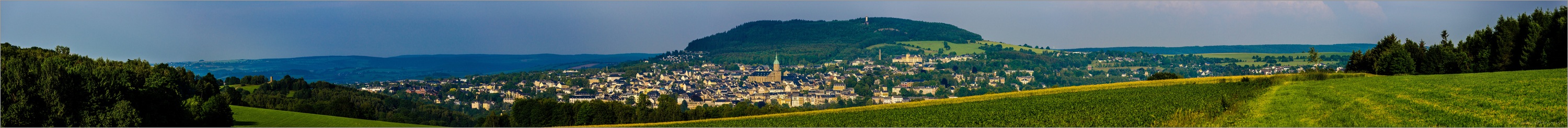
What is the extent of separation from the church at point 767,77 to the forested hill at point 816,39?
23.9 metres

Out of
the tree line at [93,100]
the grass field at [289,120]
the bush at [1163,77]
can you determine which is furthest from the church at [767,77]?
the tree line at [93,100]

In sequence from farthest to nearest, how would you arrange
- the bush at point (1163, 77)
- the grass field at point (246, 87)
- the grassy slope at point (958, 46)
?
the grassy slope at point (958, 46) < the grass field at point (246, 87) < the bush at point (1163, 77)

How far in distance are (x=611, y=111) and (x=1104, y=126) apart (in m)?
17.8

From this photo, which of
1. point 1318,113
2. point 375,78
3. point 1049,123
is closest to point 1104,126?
point 1049,123

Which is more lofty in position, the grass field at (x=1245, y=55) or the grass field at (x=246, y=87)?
the grass field at (x=1245, y=55)

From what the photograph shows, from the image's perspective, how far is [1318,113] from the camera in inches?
619

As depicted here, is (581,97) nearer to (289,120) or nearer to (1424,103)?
(289,120)

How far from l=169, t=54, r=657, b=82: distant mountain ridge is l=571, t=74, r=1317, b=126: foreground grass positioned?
7290 cm

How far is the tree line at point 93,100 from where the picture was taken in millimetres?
20812

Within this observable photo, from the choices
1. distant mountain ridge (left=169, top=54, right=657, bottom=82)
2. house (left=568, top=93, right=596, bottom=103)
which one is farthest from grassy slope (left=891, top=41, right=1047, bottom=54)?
house (left=568, top=93, right=596, bottom=103)

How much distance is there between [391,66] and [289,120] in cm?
12029

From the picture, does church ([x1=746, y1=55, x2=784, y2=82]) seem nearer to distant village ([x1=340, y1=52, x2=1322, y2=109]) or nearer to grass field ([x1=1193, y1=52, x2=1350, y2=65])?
distant village ([x1=340, y1=52, x2=1322, y2=109])

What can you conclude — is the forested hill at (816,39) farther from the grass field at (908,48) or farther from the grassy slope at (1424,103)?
the grassy slope at (1424,103)

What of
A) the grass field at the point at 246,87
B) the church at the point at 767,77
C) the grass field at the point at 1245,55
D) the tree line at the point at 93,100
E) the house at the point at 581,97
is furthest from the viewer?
the grass field at the point at 1245,55
